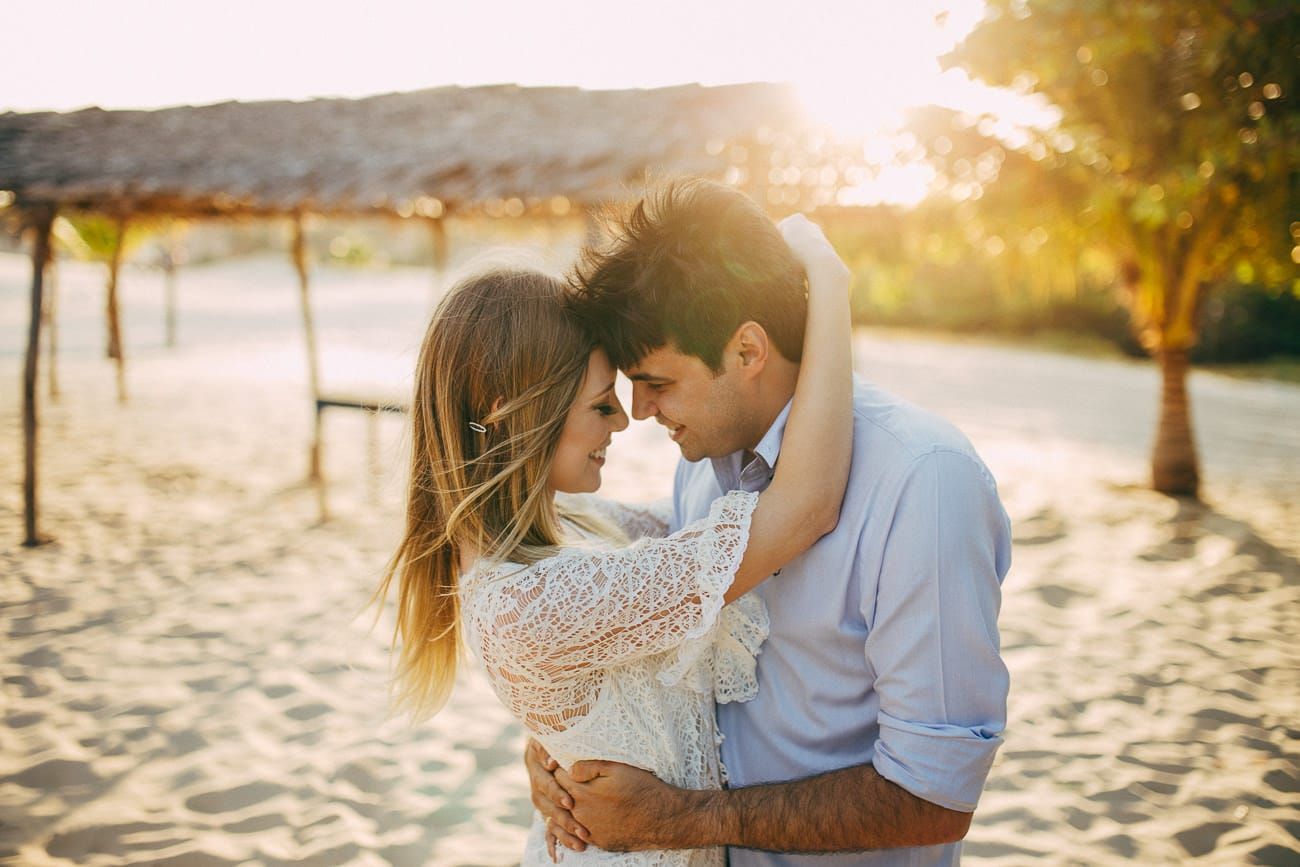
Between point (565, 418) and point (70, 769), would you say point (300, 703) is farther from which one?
point (565, 418)

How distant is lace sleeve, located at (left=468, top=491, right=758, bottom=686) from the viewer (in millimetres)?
1567

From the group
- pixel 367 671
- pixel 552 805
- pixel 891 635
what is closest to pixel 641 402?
pixel 891 635

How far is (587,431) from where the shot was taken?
1890 mm

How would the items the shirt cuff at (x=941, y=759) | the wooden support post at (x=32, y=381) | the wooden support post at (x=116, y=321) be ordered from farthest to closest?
the wooden support post at (x=116, y=321) → the wooden support post at (x=32, y=381) → the shirt cuff at (x=941, y=759)

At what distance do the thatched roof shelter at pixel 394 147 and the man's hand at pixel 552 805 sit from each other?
225 inches

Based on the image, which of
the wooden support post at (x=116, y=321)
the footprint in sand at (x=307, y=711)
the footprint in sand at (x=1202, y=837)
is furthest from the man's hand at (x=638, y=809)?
the wooden support post at (x=116, y=321)

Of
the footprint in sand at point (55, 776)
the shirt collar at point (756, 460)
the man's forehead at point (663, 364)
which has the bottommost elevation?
the footprint in sand at point (55, 776)

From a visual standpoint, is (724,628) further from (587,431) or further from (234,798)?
(234,798)

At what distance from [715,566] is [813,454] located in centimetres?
30

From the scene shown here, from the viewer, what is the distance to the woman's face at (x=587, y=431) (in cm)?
187

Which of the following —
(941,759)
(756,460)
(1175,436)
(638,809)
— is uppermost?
(756,460)

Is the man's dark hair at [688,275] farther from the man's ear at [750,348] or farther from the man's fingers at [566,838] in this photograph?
the man's fingers at [566,838]

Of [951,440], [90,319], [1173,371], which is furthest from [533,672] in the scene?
[90,319]

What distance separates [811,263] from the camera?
1.87 metres
